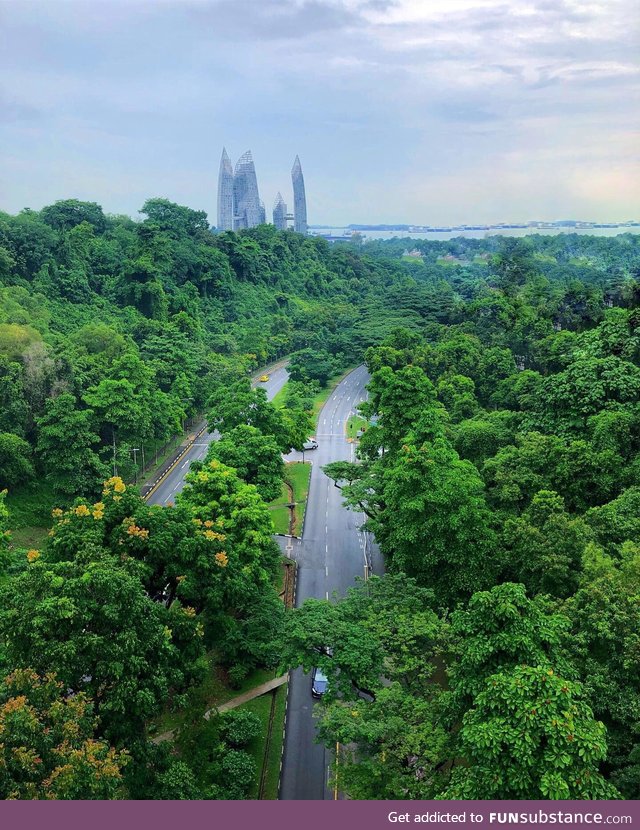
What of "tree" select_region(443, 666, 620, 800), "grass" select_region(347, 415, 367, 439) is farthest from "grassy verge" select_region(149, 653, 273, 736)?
"grass" select_region(347, 415, 367, 439)

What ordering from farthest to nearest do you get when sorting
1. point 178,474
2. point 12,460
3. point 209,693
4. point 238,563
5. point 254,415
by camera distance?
point 178,474
point 254,415
point 12,460
point 209,693
point 238,563

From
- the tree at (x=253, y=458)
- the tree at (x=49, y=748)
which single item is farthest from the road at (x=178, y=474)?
the tree at (x=49, y=748)

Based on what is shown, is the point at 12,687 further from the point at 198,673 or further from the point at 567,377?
the point at 567,377

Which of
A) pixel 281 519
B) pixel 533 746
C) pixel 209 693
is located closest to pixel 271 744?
pixel 209 693

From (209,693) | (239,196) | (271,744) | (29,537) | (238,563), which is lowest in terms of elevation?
(271,744)

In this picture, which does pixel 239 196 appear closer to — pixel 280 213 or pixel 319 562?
pixel 280 213

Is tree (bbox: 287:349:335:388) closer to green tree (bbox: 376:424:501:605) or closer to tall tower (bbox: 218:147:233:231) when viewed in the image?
green tree (bbox: 376:424:501:605)

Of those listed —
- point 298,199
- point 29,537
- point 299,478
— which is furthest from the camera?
point 298,199
